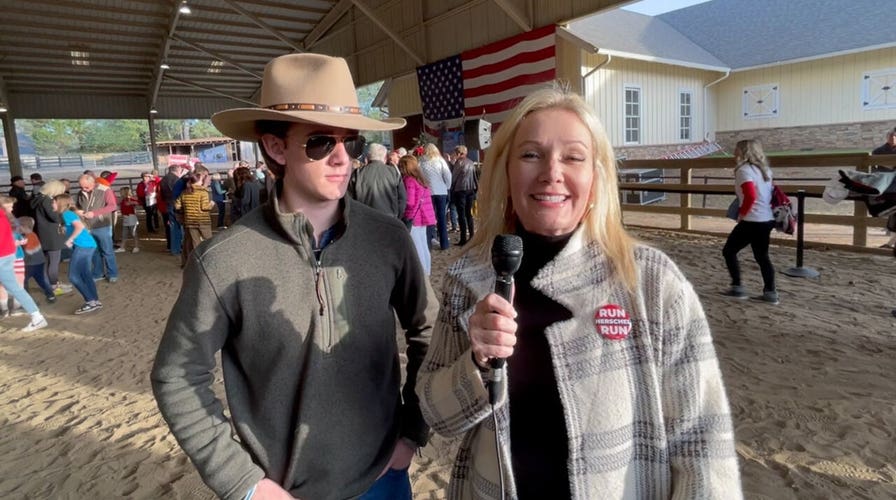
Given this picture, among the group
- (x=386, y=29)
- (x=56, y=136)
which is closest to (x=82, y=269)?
(x=386, y=29)

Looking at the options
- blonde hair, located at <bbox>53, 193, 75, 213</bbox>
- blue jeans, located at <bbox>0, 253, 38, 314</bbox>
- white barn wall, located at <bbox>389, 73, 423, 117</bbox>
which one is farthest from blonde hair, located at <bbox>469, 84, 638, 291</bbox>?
white barn wall, located at <bbox>389, 73, 423, 117</bbox>

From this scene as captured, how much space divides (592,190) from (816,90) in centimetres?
1854

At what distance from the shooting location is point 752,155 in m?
5.26

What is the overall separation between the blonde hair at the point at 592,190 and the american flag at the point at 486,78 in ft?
30.3

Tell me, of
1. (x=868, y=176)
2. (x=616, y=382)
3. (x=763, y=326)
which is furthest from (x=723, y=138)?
(x=616, y=382)

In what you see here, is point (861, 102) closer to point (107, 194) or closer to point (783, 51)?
point (783, 51)

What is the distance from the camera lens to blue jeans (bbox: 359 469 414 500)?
1.42m

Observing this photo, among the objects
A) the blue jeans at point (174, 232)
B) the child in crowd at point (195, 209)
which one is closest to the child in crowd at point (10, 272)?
the child in crowd at point (195, 209)

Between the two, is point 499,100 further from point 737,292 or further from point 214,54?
point 214,54

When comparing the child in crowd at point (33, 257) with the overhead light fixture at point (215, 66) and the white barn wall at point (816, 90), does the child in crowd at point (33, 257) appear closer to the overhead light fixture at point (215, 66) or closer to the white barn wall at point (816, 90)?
the overhead light fixture at point (215, 66)

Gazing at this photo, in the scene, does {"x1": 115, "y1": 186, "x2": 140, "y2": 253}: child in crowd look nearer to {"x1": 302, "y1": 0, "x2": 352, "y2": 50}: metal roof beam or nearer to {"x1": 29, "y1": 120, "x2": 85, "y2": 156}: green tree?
{"x1": 302, "y1": 0, "x2": 352, "y2": 50}: metal roof beam

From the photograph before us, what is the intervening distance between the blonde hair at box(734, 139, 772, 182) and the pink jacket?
3.37m

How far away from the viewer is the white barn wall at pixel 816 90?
49.5 ft

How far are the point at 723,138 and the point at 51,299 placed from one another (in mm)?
17888
